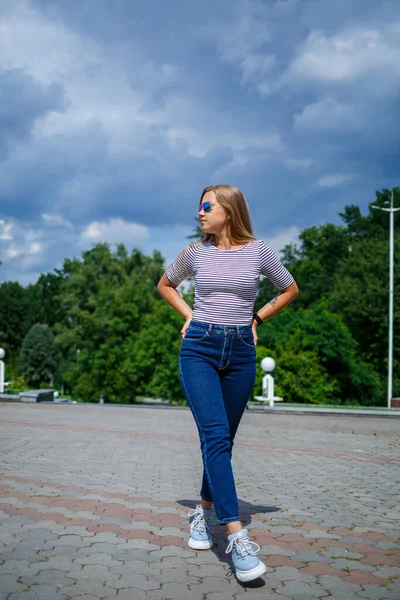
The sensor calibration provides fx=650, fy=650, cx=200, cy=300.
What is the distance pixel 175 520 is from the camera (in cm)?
427

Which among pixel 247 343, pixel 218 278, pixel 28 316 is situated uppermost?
pixel 28 316

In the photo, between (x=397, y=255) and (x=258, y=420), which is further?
(x=397, y=255)

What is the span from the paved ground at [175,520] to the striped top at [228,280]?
4.18 ft

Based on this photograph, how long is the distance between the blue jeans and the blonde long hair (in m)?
0.50

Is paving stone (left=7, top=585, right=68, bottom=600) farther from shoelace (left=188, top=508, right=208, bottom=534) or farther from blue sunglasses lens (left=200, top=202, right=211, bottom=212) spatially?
blue sunglasses lens (left=200, top=202, right=211, bottom=212)

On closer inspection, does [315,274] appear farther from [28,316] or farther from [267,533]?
[267,533]

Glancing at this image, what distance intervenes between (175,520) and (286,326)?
25.3 metres

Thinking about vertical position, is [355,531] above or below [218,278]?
below

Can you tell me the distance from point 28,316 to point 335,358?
169 feet

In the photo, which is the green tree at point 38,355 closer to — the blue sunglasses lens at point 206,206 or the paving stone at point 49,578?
the blue sunglasses lens at point 206,206

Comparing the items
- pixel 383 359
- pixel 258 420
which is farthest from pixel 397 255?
pixel 258 420

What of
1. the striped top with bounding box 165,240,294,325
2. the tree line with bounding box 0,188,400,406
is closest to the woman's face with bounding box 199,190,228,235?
the striped top with bounding box 165,240,294,325

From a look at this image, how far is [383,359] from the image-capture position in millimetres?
39344

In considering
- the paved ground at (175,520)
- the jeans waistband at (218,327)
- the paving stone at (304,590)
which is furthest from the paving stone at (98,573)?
the jeans waistband at (218,327)
